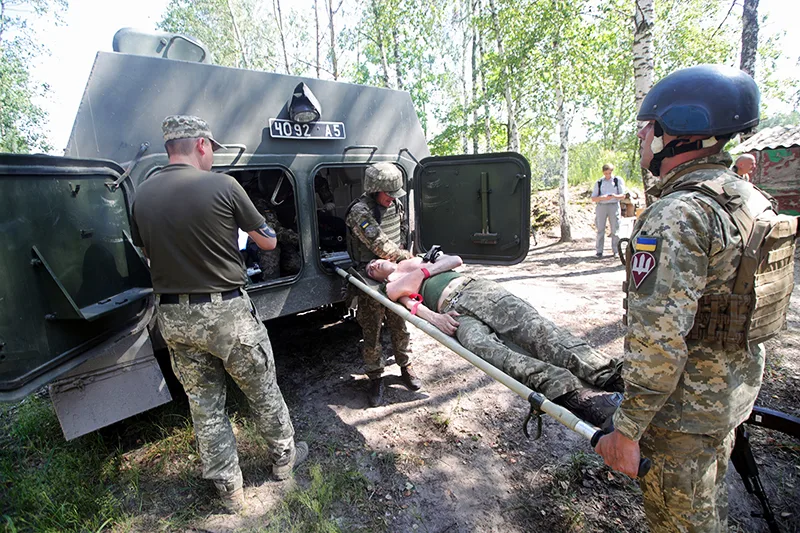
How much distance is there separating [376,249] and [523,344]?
4.83 ft

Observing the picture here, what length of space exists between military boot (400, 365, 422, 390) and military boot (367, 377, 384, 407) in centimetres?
24

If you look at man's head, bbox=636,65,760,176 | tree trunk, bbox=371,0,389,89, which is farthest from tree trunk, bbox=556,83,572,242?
man's head, bbox=636,65,760,176

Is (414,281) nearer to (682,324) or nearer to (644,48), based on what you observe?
(682,324)

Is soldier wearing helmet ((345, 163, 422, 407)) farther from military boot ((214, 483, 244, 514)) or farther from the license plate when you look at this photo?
military boot ((214, 483, 244, 514))

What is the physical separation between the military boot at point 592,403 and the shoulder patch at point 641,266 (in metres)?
0.67

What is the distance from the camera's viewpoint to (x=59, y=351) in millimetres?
2016

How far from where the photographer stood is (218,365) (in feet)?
7.88

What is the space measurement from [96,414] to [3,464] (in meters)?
1.03

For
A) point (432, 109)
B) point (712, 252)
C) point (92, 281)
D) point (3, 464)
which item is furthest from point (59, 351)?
point (432, 109)

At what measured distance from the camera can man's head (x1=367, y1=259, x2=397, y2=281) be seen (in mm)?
3473

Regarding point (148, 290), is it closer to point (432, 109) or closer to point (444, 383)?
point (444, 383)

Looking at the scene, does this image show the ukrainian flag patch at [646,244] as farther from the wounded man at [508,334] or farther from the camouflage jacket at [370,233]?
the camouflage jacket at [370,233]

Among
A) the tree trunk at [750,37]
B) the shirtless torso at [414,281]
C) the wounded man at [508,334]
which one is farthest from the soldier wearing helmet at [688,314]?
the tree trunk at [750,37]

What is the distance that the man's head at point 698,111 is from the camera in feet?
4.77
